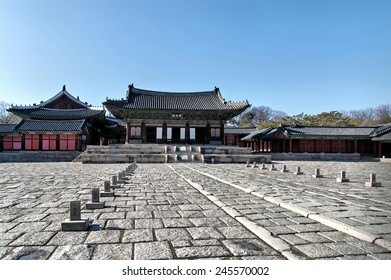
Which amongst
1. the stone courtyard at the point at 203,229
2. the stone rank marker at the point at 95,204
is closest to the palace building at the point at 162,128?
the stone courtyard at the point at 203,229

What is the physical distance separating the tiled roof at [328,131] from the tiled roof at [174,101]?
8582 millimetres

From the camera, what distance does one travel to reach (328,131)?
34219 millimetres

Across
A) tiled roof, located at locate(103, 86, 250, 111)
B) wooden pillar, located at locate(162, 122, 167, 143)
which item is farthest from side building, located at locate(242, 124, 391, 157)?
wooden pillar, located at locate(162, 122, 167, 143)

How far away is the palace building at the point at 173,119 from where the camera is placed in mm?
29844

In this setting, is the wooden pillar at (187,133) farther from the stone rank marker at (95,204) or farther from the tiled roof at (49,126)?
the stone rank marker at (95,204)

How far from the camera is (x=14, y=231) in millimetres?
3502

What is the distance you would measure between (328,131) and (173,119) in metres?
21.3

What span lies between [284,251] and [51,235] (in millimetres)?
2965

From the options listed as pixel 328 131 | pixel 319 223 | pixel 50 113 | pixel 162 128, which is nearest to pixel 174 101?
pixel 162 128

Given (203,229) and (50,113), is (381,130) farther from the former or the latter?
(50,113)

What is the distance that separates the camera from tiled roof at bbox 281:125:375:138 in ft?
108

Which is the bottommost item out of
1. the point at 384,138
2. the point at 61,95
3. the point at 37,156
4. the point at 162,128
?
the point at 37,156

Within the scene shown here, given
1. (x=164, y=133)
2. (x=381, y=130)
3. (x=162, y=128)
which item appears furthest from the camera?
(x=381, y=130)

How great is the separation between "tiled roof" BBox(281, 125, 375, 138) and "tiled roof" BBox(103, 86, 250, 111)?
8582mm
